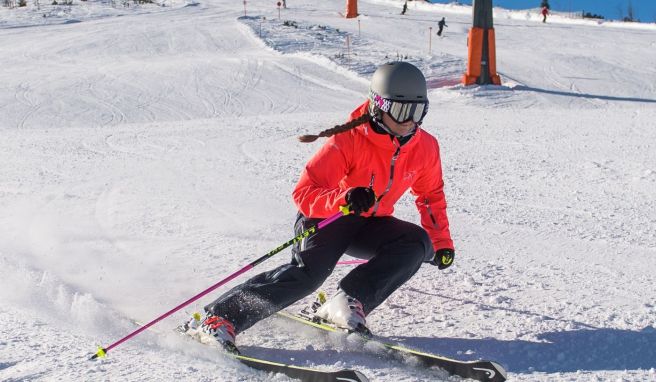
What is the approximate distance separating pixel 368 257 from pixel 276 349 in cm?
70

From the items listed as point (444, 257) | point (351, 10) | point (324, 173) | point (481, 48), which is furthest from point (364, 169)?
point (351, 10)

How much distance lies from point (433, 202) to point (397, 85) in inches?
30.4

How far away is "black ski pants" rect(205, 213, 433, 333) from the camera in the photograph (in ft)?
10.3

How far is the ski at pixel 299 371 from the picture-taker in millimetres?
2542

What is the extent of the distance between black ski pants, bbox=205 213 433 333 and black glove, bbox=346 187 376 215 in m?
0.40

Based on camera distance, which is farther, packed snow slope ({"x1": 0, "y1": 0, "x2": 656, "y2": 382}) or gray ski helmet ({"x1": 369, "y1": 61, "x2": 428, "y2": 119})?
gray ski helmet ({"x1": 369, "y1": 61, "x2": 428, "y2": 119})

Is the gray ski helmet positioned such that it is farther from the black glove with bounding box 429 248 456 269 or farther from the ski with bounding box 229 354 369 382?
the ski with bounding box 229 354 369 382

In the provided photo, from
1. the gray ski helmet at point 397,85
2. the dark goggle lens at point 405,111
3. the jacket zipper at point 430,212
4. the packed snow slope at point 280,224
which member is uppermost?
the gray ski helmet at point 397,85

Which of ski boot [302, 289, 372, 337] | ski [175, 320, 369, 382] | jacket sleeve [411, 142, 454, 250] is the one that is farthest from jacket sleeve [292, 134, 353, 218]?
ski [175, 320, 369, 382]

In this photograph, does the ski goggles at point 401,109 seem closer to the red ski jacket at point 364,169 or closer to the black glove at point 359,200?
the red ski jacket at point 364,169

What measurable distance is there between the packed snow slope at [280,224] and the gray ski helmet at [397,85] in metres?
1.05

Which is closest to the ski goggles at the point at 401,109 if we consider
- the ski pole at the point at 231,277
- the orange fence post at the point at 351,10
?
the ski pole at the point at 231,277

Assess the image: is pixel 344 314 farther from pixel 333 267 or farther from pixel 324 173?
pixel 324 173

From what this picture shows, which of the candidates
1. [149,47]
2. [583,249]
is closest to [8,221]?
[583,249]
